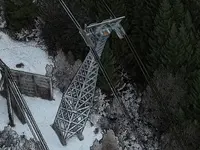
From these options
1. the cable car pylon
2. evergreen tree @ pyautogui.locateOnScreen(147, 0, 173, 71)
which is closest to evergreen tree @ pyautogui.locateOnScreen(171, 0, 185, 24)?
evergreen tree @ pyautogui.locateOnScreen(147, 0, 173, 71)

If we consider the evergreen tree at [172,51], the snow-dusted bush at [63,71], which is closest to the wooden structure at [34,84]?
the snow-dusted bush at [63,71]

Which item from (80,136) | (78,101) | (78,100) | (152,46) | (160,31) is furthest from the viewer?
(152,46)

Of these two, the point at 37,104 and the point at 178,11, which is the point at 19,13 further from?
the point at 178,11

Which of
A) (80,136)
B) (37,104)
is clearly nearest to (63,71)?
(37,104)

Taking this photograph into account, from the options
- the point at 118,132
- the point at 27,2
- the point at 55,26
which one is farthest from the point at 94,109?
the point at 27,2

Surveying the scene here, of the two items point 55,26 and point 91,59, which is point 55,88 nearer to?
point 55,26

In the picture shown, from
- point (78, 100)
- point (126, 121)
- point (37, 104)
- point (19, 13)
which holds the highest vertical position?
point (19, 13)

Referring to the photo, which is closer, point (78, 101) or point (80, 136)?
point (78, 101)
